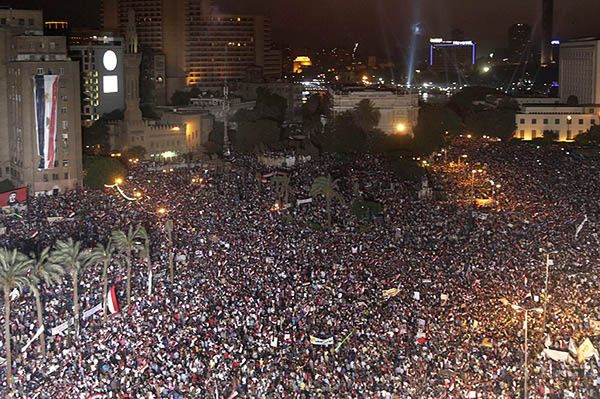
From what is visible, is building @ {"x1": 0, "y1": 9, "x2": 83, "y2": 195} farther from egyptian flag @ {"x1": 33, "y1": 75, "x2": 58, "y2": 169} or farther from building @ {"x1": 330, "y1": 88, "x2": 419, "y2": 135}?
building @ {"x1": 330, "y1": 88, "x2": 419, "y2": 135}

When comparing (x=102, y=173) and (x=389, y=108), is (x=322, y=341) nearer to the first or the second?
(x=102, y=173)

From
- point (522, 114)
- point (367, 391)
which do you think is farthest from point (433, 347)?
point (522, 114)

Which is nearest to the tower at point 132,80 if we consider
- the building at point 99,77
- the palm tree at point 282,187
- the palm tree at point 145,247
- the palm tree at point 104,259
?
the building at point 99,77

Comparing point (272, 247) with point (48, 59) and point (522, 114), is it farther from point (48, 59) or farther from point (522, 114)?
point (522, 114)

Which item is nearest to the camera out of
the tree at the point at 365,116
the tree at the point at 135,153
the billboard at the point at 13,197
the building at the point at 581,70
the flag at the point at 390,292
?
the flag at the point at 390,292

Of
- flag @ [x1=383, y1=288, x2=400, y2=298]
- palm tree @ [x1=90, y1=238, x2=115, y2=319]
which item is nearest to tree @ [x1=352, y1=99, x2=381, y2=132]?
flag @ [x1=383, y1=288, x2=400, y2=298]

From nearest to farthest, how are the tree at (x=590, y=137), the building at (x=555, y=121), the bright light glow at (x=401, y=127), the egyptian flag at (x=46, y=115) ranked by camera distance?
the egyptian flag at (x=46, y=115) → the tree at (x=590, y=137) → the bright light glow at (x=401, y=127) → the building at (x=555, y=121)

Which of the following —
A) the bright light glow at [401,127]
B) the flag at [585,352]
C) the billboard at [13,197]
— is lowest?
the flag at [585,352]

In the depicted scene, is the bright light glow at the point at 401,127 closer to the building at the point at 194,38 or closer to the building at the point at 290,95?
the building at the point at 290,95
